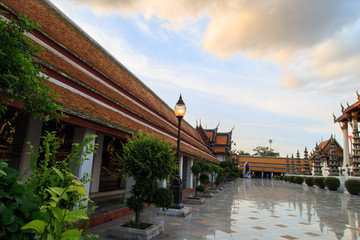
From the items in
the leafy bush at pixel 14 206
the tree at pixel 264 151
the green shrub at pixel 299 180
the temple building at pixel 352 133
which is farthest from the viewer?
the tree at pixel 264 151

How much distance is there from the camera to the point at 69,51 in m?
7.52

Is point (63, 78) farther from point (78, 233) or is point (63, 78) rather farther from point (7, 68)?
point (78, 233)

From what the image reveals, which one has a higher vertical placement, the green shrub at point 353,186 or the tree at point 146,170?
the tree at point 146,170

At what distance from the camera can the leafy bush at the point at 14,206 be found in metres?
1.09

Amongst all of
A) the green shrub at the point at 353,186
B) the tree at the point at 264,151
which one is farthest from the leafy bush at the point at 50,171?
the tree at the point at 264,151

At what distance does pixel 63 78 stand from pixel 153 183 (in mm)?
3922

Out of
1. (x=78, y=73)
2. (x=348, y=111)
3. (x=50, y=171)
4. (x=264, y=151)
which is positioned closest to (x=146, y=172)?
(x=78, y=73)

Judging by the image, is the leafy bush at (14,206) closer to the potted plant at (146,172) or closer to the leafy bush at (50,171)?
the leafy bush at (50,171)

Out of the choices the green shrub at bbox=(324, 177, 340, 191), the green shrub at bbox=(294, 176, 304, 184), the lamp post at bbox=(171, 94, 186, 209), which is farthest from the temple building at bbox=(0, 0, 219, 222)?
the green shrub at bbox=(294, 176, 304, 184)

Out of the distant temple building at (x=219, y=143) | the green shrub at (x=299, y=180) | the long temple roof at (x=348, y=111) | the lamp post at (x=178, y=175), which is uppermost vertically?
the long temple roof at (x=348, y=111)

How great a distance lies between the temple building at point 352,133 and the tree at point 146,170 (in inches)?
1085

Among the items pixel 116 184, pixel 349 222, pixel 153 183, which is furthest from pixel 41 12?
pixel 349 222

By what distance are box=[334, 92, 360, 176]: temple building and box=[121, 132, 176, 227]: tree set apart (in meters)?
27.6

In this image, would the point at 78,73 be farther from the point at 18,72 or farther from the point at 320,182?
the point at 320,182
